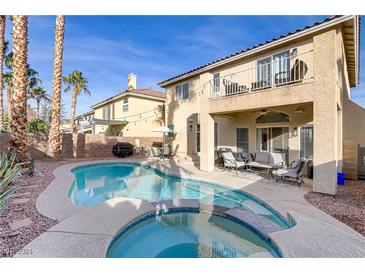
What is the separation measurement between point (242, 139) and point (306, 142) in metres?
4.59

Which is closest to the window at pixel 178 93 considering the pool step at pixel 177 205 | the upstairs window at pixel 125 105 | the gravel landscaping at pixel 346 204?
the upstairs window at pixel 125 105

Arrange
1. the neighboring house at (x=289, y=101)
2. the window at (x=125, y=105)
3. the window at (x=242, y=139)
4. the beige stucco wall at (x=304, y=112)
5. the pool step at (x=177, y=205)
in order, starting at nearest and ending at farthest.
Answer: the pool step at (x=177, y=205) → the beige stucco wall at (x=304, y=112) → the neighboring house at (x=289, y=101) → the window at (x=242, y=139) → the window at (x=125, y=105)

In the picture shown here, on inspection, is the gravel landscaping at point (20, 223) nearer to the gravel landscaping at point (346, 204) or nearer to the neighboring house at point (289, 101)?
the gravel landscaping at point (346, 204)

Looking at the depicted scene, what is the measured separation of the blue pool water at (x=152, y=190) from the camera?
8273 mm

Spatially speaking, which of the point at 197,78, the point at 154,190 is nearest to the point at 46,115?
the point at 197,78

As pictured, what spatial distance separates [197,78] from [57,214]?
52.0 feet

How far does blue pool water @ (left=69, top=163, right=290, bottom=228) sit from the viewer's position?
8.27 m

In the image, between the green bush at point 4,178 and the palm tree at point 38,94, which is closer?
the green bush at point 4,178

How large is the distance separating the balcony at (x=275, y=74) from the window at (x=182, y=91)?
514cm

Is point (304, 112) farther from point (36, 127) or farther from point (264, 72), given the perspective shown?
point (36, 127)

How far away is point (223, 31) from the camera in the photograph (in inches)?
531

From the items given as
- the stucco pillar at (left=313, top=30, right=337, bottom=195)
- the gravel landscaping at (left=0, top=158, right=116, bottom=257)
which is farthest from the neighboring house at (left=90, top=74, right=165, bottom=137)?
the stucco pillar at (left=313, top=30, right=337, bottom=195)

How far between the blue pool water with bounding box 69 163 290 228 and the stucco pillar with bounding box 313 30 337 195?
317 centimetres

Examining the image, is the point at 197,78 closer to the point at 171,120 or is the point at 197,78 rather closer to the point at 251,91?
the point at 171,120
